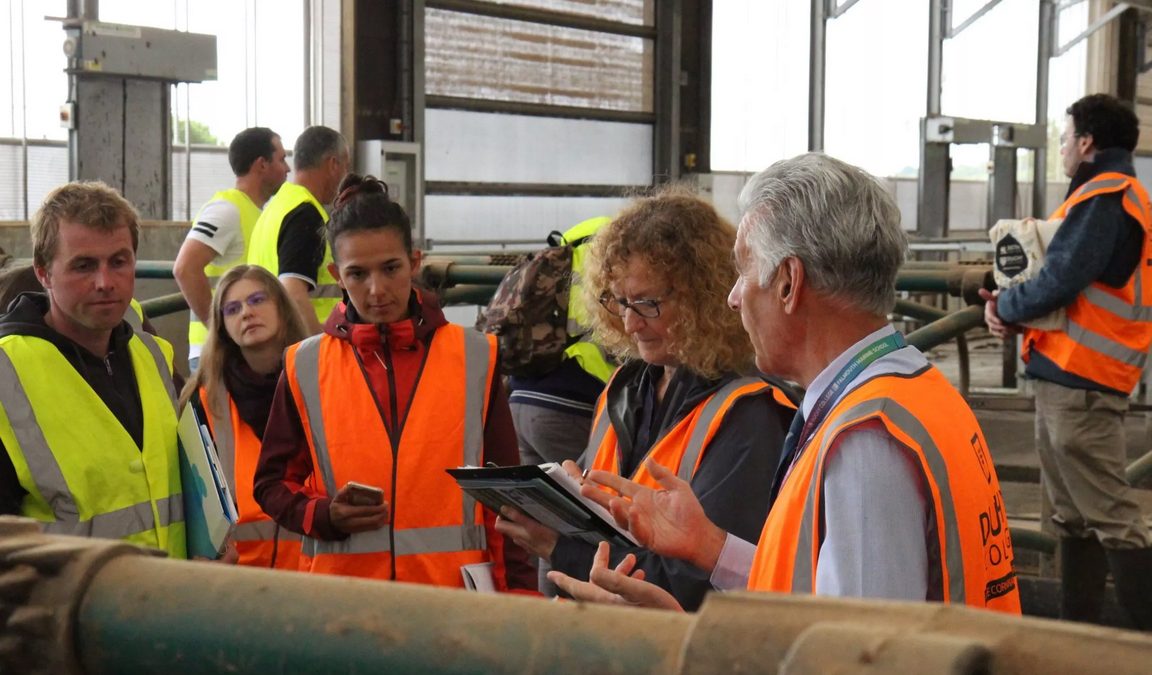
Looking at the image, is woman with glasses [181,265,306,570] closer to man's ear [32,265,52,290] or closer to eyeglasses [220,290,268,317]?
eyeglasses [220,290,268,317]

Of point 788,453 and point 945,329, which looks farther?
point 945,329

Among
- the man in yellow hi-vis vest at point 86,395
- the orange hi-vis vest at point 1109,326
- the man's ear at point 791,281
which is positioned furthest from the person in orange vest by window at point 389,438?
the orange hi-vis vest at point 1109,326

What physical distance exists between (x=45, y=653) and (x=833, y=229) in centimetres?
118

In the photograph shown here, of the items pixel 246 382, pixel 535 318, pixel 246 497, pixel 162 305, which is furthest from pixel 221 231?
pixel 535 318

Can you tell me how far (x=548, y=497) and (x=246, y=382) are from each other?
5.49ft

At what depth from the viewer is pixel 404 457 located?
9.62 feet

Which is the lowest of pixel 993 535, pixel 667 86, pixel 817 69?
pixel 993 535

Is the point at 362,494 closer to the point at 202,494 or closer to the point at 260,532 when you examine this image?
the point at 202,494

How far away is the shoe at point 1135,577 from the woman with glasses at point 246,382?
279 cm

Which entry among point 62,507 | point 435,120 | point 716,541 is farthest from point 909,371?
point 435,120

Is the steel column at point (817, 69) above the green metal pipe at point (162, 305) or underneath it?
above

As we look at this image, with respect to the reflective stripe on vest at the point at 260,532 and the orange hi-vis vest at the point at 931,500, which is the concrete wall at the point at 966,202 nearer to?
the reflective stripe on vest at the point at 260,532

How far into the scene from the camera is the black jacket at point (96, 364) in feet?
8.98

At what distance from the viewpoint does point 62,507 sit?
2.63 metres
